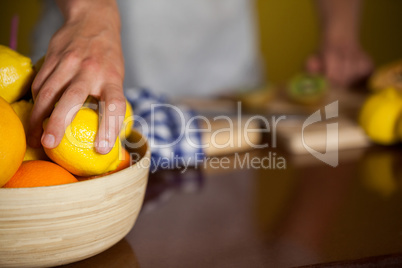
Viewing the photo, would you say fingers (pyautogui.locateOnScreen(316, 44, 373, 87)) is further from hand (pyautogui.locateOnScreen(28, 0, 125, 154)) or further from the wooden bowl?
the wooden bowl

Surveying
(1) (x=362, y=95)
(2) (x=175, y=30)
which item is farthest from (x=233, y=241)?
(2) (x=175, y=30)

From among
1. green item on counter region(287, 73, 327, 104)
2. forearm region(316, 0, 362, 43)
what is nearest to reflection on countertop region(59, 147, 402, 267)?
green item on counter region(287, 73, 327, 104)

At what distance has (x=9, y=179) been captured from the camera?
1.80 feet

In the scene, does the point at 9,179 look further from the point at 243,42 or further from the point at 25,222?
the point at 243,42

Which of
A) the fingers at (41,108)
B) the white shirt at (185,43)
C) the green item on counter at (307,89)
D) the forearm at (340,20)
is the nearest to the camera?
the fingers at (41,108)

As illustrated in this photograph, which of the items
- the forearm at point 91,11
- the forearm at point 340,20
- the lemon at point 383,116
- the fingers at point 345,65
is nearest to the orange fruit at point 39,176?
the forearm at point 91,11

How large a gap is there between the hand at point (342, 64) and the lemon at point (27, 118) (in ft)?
4.50

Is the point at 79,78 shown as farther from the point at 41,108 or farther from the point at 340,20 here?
the point at 340,20

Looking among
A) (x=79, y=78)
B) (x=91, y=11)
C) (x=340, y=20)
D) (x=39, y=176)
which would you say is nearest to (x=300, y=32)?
(x=340, y=20)

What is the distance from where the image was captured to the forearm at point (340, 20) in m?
1.87

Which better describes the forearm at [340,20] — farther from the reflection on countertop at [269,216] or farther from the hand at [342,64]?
the reflection on countertop at [269,216]

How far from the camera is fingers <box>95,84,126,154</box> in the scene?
58cm

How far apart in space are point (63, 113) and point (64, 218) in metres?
0.14

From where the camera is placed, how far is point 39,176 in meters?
0.55
